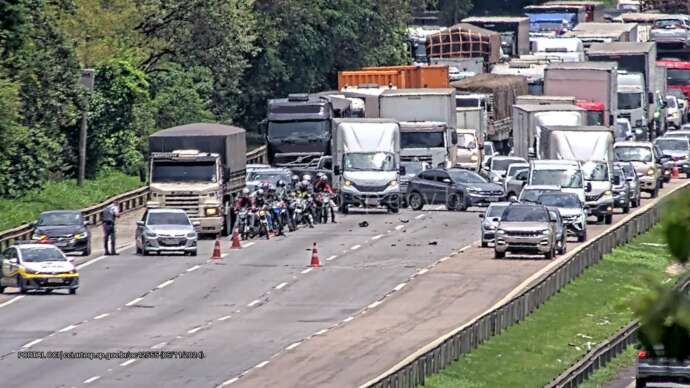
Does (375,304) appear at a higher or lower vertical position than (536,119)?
lower

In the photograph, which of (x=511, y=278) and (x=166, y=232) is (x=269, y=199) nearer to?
(x=166, y=232)

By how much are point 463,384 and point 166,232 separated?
56.1ft

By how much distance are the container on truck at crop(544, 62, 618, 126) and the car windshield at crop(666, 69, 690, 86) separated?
27.0 meters

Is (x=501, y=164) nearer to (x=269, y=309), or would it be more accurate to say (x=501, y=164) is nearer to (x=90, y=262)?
(x=90, y=262)

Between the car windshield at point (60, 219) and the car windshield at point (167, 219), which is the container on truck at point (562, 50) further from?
the car windshield at point (167, 219)

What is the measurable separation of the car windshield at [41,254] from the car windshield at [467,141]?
2843 cm

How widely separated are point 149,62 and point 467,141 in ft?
58.4

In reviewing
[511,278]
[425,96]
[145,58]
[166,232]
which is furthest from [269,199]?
[145,58]

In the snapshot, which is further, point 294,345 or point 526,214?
point 526,214

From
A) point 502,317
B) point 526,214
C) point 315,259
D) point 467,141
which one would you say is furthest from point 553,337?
point 467,141

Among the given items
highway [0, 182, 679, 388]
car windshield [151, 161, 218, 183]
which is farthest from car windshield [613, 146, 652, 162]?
car windshield [151, 161, 218, 183]

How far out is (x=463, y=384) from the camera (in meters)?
28.7

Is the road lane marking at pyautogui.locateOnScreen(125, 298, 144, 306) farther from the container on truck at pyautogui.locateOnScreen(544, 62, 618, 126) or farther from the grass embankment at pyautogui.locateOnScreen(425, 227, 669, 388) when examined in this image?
the container on truck at pyautogui.locateOnScreen(544, 62, 618, 126)

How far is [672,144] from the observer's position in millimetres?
71938
